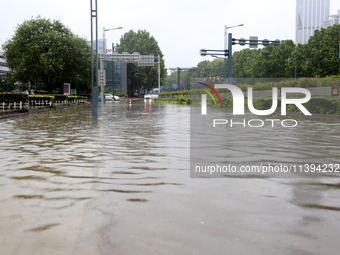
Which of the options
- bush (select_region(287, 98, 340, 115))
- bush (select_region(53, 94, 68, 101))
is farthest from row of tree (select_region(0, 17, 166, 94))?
bush (select_region(287, 98, 340, 115))

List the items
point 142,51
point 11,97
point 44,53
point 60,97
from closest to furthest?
point 11,97 → point 60,97 → point 44,53 → point 142,51

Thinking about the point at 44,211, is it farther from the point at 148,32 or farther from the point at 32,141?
the point at 148,32

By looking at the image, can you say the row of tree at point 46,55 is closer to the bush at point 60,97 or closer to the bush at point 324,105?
the bush at point 60,97

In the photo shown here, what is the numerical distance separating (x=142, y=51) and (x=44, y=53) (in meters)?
41.6

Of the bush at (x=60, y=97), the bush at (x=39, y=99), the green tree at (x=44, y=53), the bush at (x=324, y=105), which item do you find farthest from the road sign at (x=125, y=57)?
the bush at (x=324, y=105)

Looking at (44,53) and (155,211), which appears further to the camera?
(44,53)

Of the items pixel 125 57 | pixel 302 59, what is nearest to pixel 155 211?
pixel 125 57

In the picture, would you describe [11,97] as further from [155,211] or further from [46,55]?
[155,211]

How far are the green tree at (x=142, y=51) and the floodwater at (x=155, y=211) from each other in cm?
8683

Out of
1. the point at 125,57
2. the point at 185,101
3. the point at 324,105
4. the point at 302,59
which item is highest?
the point at 302,59

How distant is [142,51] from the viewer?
9138 cm

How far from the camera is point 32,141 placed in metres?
10.6

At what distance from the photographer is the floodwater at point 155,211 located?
3.26 meters

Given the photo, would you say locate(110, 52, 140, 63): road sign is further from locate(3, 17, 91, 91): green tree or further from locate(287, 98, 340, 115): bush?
locate(287, 98, 340, 115): bush
